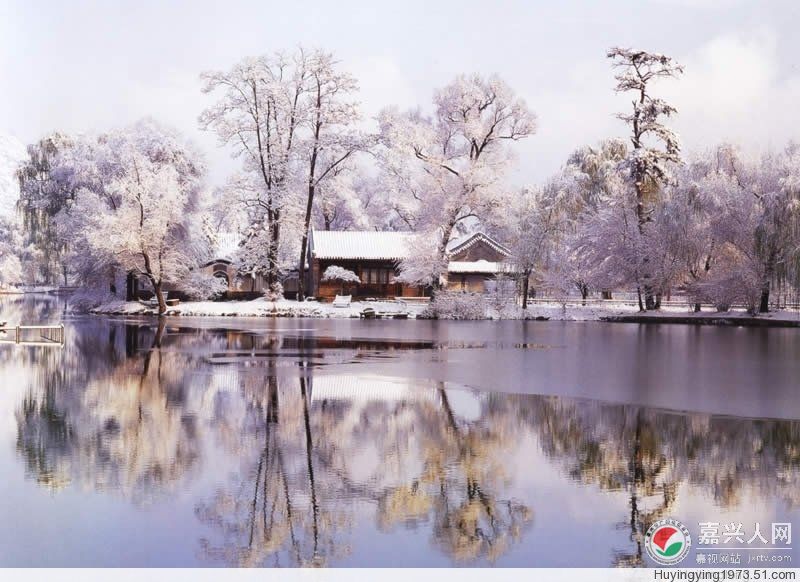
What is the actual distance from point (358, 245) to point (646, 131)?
1626 centimetres

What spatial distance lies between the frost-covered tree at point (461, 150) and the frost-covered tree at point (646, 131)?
4647mm

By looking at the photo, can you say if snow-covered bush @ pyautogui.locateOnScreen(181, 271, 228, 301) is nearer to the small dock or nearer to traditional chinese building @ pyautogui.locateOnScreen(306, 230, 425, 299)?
traditional chinese building @ pyautogui.locateOnScreen(306, 230, 425, 299)

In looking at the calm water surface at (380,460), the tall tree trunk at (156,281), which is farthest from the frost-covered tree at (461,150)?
the calm water surface at (380,460)

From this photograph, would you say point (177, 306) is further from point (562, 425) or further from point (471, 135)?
point (562, 425)

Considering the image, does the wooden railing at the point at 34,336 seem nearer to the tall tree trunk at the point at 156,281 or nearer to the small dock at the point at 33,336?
the small dock at the point at 33,336

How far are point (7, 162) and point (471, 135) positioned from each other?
81.4 ft

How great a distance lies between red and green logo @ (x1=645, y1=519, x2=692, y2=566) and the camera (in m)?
6.70

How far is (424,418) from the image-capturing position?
1146 centimetres

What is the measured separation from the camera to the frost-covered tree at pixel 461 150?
40.0 m

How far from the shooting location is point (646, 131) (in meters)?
42.0

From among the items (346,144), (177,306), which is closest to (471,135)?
(346,144)

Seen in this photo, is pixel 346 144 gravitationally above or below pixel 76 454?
above

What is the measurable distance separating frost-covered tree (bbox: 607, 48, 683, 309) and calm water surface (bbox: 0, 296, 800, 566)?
78.6 ft

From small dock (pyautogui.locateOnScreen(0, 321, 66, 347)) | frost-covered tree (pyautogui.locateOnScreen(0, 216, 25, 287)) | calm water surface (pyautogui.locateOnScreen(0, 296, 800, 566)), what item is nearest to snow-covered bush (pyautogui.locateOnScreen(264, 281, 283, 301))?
small dock (pyautogui.locateOnScreen(0, 321, 66, 347))
